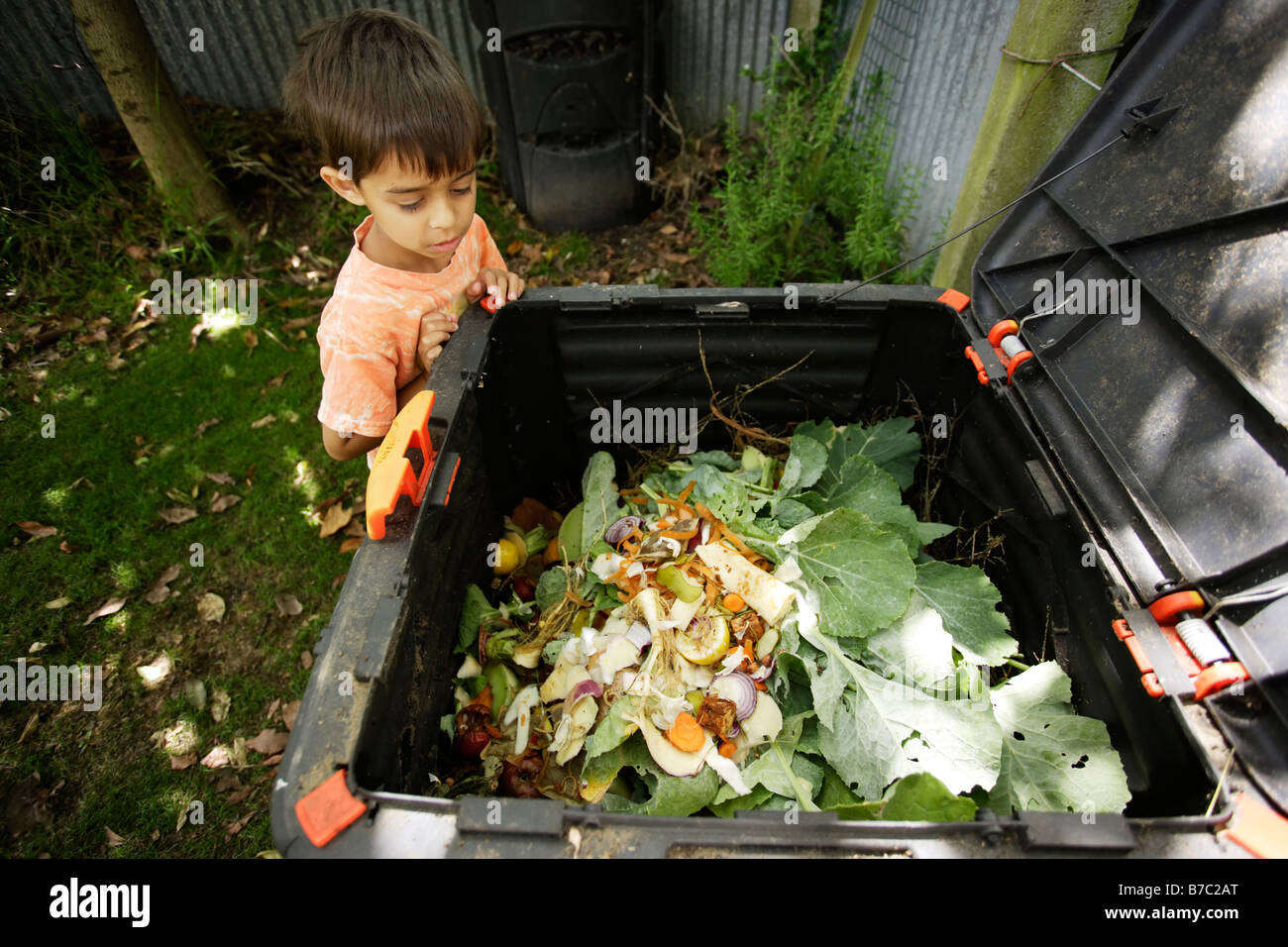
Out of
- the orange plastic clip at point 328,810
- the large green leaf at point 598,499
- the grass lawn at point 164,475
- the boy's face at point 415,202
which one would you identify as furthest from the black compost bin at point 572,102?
the orange plastic clip at point 328,810

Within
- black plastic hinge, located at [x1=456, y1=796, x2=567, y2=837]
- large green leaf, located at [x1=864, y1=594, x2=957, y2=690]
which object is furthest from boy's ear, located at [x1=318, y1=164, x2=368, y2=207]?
large green leaf, located at [x1=864, y1=594, x2=957, y2=690]

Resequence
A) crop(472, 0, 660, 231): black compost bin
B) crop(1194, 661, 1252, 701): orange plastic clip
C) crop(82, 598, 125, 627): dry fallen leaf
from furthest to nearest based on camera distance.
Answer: crop(472, 0, 660, 231): black compost bin < crop(82, 598, 125, 627): dry fallen leaf < crop(1194, 661, 1252, 701): orange plastic clip

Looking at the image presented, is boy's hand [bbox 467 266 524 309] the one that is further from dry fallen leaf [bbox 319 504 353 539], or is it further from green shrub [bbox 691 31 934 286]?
green shrub [bbox 691 31 934 286]

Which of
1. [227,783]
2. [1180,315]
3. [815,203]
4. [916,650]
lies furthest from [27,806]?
[815,203]

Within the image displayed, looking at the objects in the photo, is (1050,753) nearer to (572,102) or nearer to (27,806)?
(27,806)

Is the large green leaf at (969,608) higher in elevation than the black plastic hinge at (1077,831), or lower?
lower

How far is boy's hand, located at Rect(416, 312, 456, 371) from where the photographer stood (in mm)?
2062

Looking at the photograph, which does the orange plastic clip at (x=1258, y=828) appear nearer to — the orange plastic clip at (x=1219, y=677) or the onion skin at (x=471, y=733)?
the orange plastic clip at (x=1219, y=677)

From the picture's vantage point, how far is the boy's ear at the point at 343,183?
1.84 metres

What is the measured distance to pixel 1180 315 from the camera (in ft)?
5.04

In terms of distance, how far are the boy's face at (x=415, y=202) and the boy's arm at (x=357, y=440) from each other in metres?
0.42

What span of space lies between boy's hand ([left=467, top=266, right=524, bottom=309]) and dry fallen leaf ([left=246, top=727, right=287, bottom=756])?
1836mm
